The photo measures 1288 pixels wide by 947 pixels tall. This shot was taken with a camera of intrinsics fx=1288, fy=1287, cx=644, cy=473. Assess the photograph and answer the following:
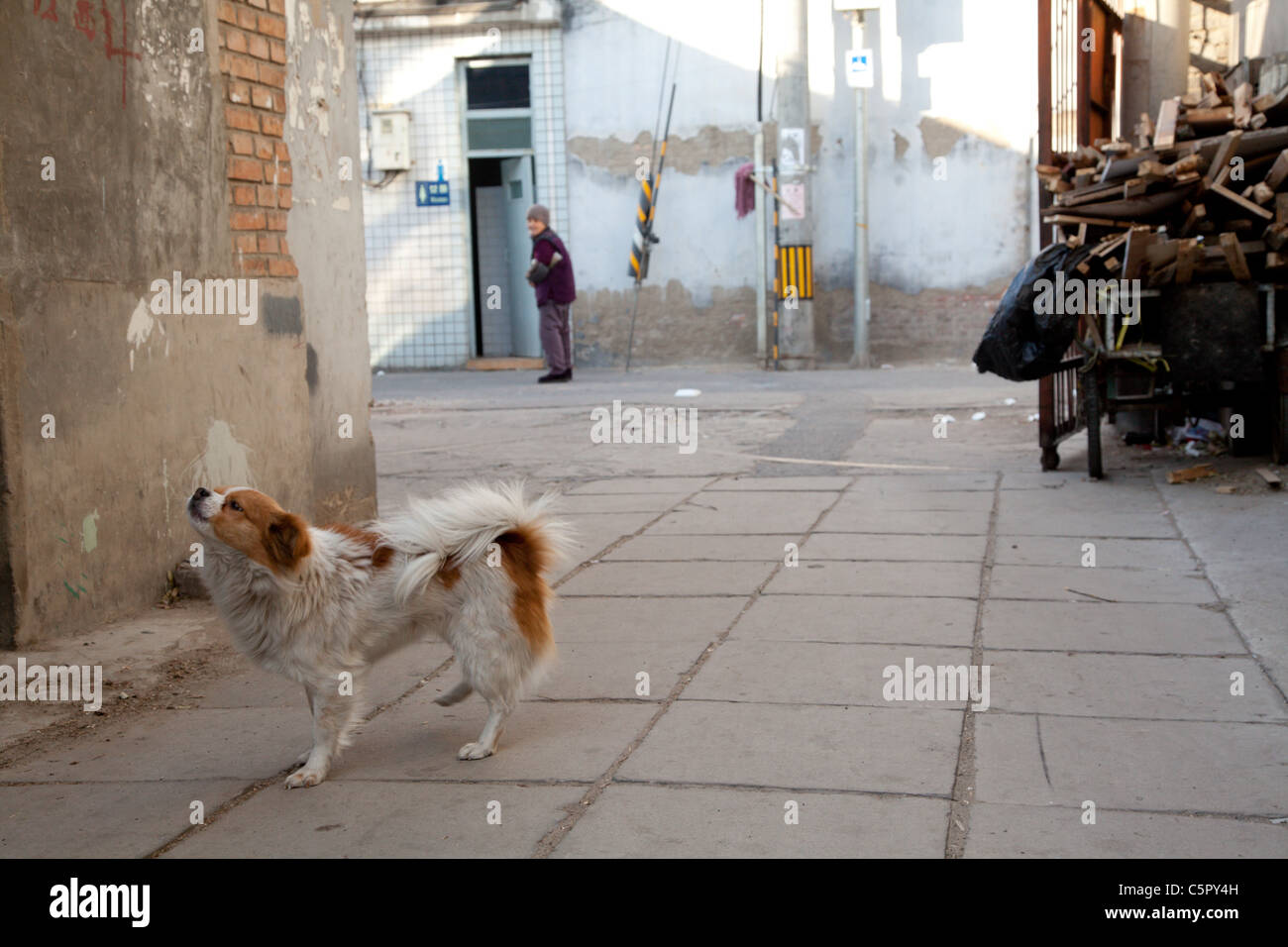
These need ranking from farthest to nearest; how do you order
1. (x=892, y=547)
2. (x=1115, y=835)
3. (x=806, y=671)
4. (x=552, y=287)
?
(x=552, y=287) → (x=892, y=547) → (x=806, y=671) → (x=1115, y=835)

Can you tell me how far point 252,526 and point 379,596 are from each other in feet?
1.35

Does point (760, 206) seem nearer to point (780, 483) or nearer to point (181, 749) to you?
point (780, 483)

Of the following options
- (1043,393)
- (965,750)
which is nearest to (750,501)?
(1043,393)

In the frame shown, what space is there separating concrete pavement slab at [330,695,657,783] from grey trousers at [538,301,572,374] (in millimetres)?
11526

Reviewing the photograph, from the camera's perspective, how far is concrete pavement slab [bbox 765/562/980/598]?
5391mm

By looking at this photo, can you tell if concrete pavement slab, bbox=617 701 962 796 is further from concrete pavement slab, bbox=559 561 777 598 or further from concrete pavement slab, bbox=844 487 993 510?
concrete pavement slab, bbox=844 487 993 510

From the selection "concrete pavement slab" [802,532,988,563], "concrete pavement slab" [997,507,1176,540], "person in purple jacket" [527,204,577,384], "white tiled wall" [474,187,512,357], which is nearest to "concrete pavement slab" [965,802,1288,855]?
"concrete pavement slab" [802,532,988,563]

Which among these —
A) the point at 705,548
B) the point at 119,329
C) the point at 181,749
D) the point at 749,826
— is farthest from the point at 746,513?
the point at 749,826

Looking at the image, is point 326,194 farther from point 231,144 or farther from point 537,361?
point 537,361

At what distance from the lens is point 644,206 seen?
56.5ft

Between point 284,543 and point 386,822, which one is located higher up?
point 284,543

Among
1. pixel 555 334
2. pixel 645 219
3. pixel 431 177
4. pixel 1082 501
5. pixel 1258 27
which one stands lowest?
pixel 1082 501

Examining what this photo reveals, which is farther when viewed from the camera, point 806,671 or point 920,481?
point 920,481

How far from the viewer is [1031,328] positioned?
757cm
